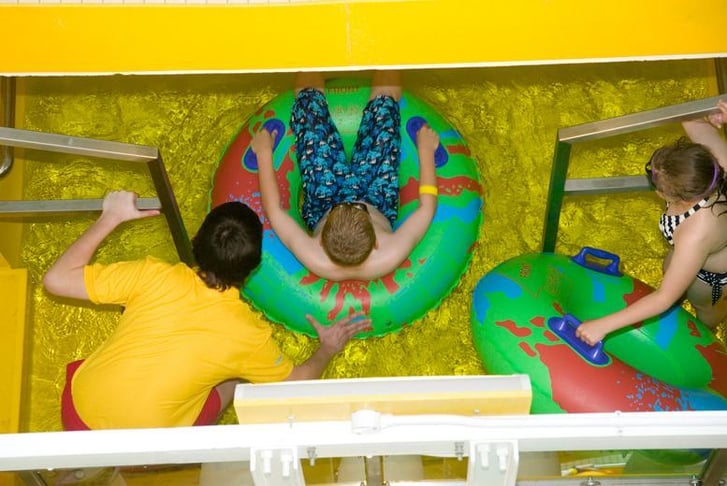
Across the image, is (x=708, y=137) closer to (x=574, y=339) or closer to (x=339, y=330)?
(x=574, y=339)

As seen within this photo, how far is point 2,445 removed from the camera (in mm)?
1172

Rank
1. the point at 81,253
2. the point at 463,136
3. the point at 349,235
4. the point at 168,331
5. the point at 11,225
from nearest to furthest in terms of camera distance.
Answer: the point at 168,331
the point at 81,253
the point at 349,235
the point at 11,225
the point at 463,136

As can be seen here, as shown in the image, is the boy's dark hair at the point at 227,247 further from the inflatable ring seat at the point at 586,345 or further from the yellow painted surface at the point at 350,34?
the inflatable ring seat at the point at 586,345

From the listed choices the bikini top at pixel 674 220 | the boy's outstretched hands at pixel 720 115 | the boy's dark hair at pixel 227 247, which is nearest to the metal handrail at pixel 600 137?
the boy's outstretched hands at pixel 720 115

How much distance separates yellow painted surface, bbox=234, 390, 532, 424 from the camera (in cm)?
123

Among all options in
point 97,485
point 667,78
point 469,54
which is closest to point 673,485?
point 469,54

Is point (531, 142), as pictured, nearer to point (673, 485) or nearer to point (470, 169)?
point (470, 169)

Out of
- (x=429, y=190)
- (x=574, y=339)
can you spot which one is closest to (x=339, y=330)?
(x=429, y=190)

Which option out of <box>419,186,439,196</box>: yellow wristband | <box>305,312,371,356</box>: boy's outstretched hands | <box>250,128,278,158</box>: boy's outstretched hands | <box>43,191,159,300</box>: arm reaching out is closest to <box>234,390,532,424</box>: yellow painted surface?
<box>43,191,159,300</box>: arm reaching out

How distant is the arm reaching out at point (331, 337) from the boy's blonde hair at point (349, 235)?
0.31 metres

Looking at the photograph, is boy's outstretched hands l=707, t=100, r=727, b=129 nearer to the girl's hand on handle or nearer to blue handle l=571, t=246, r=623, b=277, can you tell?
blue handle l=571, t=246, r=623, b=277

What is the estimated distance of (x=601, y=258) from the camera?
2.45 meters

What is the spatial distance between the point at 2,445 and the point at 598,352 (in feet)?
5.04

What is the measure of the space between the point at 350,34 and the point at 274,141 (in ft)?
3.76
